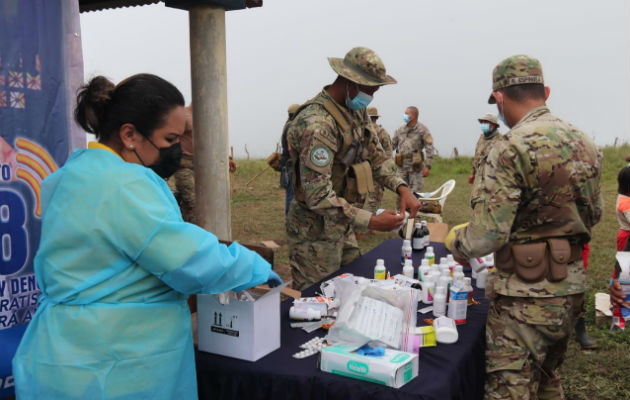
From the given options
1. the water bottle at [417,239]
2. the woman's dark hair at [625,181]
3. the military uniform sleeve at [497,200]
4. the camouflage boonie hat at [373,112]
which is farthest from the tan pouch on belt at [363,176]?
the camouflage boonie hat at [373,112]

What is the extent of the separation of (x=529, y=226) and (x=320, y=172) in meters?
1.15

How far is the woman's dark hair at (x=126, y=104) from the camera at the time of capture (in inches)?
61.0

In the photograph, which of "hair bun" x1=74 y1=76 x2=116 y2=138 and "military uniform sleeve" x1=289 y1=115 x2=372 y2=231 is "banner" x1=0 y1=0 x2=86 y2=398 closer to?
Answer: "hair bun" x1=74 y1=76 x2=116 y2=138

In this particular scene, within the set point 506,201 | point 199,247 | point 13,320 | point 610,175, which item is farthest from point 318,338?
point 610,175

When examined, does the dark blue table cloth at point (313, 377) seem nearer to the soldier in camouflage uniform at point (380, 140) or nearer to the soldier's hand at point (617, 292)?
the soldier's hand at point (617, 292)

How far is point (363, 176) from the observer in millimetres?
3225

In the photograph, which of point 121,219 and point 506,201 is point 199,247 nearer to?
point 121,219

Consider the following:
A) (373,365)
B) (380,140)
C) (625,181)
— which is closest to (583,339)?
(625,181)

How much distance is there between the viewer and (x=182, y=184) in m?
6.07

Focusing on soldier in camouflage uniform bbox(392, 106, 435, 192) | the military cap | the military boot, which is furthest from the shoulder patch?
soldier in camouflage uniform bbox(392, 106, 435, 192)

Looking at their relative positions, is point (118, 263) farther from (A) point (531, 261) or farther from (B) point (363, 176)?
(B) point (363, 176)

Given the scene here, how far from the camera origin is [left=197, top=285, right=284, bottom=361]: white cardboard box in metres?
1.82

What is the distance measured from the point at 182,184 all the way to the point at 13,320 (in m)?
A: 3.67

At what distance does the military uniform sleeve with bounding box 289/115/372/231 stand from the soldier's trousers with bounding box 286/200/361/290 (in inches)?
10.1
